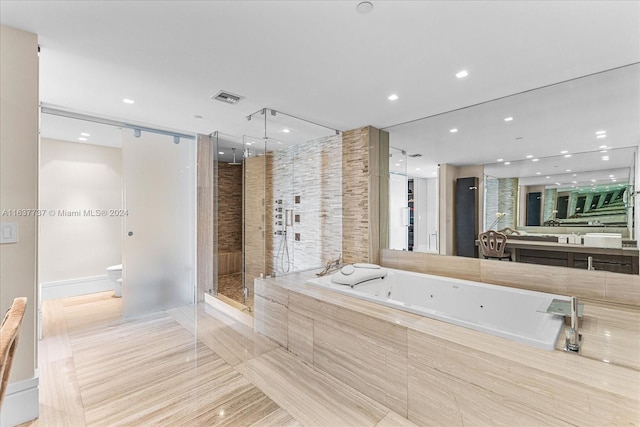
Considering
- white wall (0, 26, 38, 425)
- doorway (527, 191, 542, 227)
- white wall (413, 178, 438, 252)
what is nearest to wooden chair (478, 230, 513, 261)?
doorway (527, 191, 542, 227)

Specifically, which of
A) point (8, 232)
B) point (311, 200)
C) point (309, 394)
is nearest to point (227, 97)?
point (311, 200)

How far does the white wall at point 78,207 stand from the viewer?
4105mm

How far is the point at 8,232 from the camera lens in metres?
1.75

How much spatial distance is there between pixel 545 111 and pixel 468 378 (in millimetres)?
A: 2342

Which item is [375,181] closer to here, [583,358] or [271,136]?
[271,136]

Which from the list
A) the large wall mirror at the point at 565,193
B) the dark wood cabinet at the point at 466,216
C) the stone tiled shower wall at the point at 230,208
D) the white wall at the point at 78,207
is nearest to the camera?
the large wall mirror at the point at 565,193

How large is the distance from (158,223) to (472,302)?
3.84m

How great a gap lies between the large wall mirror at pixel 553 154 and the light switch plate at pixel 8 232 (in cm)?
356

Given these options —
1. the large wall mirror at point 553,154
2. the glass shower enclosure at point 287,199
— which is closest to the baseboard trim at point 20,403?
the glass shower enclosure at point 287,199

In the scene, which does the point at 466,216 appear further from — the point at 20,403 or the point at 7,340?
the point at 20,403

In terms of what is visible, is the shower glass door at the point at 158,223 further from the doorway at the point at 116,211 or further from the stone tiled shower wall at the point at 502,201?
the stone tiled shower wall at the point at 502,201

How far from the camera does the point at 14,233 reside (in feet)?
5.82

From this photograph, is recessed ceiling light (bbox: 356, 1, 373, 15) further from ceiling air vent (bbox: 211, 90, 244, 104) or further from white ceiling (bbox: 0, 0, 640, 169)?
ceiling air vent (bbox: 211, 90, 244, 104)

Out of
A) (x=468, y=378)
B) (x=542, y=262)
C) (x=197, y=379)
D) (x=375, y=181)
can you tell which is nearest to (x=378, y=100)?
(x=375, y=181)
